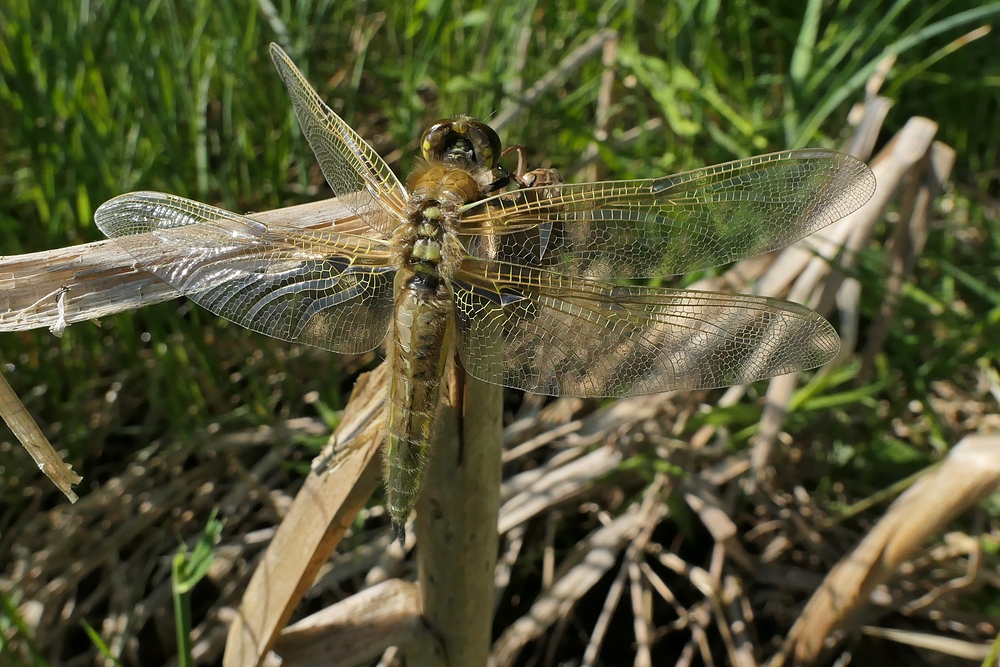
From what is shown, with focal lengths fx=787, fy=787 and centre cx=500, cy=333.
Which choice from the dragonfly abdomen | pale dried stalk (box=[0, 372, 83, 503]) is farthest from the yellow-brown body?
pale dried stalk (box=[0, 372, 83, 503])

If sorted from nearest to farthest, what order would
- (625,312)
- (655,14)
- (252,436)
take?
(625,312)
(252,436)
(655,14)

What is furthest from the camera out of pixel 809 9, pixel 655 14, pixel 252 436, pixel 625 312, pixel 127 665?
pixel 655 14

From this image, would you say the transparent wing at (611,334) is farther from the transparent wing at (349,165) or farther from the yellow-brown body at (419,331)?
the transparent wing at (349,165)

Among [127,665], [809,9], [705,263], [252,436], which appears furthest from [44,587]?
[809,9]

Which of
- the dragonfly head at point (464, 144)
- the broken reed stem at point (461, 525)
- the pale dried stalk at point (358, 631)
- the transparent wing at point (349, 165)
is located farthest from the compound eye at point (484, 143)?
the pale dried stalk at point (358, 631)

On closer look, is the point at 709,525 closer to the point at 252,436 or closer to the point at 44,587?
Result: the point at 252,436

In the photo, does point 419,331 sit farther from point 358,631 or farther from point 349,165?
point 358,631

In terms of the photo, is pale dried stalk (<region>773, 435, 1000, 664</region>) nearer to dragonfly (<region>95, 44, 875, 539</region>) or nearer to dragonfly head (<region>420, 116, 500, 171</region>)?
dragonfly (<region>95, 44, 875, 539</region>)
